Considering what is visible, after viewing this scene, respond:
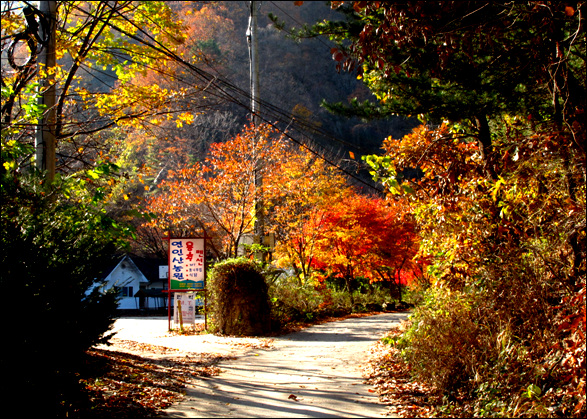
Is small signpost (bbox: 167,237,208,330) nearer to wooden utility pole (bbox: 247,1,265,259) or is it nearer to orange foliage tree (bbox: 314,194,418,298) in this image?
wooden utility pole (bbox: 247,1,265,259)

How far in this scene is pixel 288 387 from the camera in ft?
22.4

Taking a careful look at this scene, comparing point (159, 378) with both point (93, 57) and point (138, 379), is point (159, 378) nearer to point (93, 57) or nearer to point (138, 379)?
point (138, 379)

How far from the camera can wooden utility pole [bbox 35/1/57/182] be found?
9.00m

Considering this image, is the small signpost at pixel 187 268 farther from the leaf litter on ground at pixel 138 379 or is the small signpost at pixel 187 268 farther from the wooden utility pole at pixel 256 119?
the leaf litter on ground at pixel 138 379

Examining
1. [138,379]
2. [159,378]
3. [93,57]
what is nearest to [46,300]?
[138,379]

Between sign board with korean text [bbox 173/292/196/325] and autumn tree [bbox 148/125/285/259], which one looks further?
autumn tree [bbox 148/125/285/259]

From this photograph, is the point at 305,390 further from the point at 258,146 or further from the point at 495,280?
the point at 258,146

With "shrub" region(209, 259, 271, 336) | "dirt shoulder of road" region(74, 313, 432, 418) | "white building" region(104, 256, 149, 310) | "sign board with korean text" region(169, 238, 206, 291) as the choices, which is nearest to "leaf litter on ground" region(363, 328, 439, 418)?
"dirt shoulder of road" region(74, 313, 432, 418)

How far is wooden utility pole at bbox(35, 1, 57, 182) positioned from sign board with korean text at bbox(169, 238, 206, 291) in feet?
20.4

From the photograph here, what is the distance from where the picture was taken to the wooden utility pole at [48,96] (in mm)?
9000

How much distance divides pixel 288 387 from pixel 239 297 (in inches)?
262

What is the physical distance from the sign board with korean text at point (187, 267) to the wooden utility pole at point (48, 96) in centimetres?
621

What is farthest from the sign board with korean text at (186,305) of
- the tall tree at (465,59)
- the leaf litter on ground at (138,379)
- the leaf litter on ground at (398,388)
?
the tall tree at (465,59)

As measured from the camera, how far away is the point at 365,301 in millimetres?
23875
